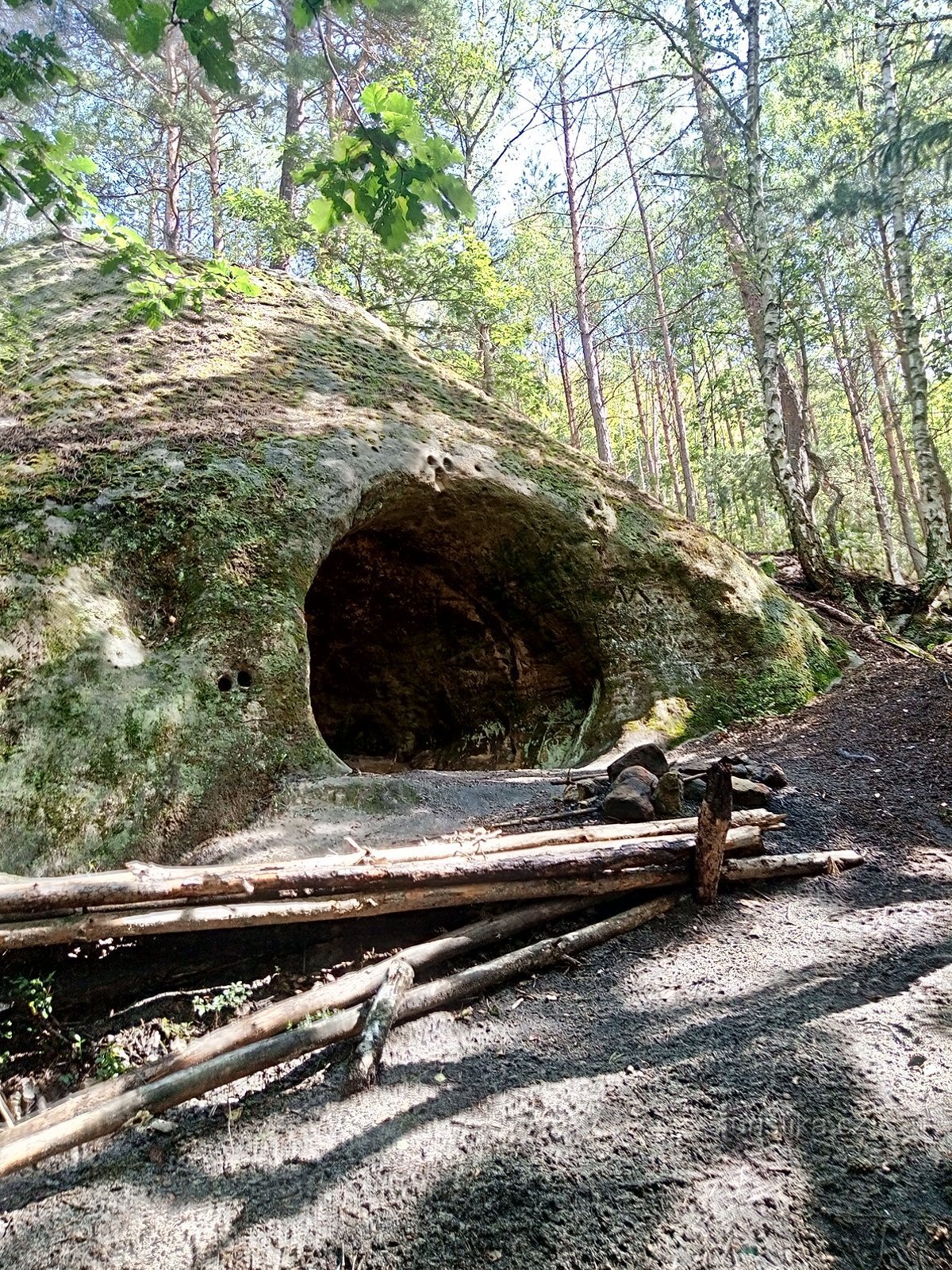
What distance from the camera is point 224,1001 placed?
3471mm

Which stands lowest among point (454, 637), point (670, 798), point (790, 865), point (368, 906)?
point (790, 865)

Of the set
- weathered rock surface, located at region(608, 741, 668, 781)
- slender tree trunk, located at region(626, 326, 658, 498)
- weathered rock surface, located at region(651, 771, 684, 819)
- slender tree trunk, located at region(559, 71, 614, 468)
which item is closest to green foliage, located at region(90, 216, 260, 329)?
weathered rock surface, located at region(651, 771, 684, 819)

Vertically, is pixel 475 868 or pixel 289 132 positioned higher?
pixel 289 132

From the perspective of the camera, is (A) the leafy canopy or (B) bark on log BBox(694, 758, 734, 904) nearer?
(A) the leafy canopy

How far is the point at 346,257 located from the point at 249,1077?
15392 millimetres

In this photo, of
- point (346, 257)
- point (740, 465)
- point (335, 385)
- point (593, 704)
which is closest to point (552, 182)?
point (346, 257)

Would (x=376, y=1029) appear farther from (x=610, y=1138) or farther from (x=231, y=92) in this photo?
(x=231, y=92)

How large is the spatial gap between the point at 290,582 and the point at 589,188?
20632mm

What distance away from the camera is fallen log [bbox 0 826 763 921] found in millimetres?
3393

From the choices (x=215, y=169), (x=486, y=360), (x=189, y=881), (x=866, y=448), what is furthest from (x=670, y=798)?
(x=215, y=169)

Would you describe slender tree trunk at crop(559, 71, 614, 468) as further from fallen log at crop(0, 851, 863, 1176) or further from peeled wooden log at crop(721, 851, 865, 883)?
fallen log at crop(0, 851, 863, 1176)

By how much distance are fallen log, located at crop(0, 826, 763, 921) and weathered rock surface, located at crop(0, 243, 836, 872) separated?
1312 millimetres

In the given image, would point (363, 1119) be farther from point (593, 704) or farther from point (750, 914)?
point (593, 704)

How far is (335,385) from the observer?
7.69m
